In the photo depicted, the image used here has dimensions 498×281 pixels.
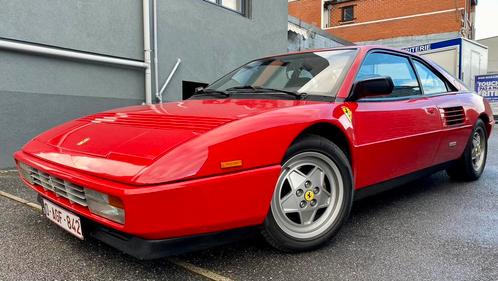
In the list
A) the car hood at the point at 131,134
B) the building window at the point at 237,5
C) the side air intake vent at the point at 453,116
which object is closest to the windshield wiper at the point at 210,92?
the car hood at the point at 131,134

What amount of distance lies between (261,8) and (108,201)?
24.1 feet

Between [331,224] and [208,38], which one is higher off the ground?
[208,38]

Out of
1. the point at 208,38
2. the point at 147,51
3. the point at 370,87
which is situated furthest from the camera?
the point at 208,38

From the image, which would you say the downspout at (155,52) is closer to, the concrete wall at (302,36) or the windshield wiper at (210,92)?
the windshield wiper at (210,92)

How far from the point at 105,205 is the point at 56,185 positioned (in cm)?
47

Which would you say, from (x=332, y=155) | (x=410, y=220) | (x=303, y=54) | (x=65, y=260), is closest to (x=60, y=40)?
(x=303, y=54)

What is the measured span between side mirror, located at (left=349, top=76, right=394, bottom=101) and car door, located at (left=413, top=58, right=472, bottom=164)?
99 centimetres

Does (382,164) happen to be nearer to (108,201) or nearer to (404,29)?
(108,201)

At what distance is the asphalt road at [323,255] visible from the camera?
2.00 meters

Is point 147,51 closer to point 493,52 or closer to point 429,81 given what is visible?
point 429,81

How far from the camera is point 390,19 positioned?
22.4 metres

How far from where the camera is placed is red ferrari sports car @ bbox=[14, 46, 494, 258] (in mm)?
1751

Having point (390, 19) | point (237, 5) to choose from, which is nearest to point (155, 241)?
point (237, 5)

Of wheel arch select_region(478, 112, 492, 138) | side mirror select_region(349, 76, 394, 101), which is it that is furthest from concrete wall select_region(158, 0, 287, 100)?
wheel arch select_region(478, 112, 492, 138)
